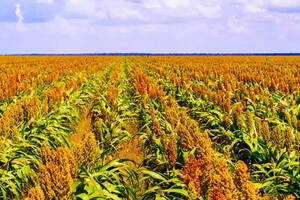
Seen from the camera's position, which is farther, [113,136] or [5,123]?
[113,136]

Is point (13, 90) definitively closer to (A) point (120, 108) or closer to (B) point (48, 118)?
(B) point (48, 118)

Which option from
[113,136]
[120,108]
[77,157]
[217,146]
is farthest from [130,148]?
[77,157]

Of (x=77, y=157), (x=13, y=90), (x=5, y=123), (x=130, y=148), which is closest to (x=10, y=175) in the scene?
Result: (x=5, y=123)

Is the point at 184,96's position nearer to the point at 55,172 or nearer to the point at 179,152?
Answer: the point at 179,152

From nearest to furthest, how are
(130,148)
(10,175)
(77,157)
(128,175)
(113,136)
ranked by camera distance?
(77,157), (10,175), (128,175), (113,136), (130,148)

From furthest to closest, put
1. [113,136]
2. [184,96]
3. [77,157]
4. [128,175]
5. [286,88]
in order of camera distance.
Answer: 1. [184,96]
2. [286,88]
3. [113,136]
4. [128,175]
5. [77,157]

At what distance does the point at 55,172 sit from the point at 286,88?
22.6ft

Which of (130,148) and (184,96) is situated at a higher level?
(184,96)

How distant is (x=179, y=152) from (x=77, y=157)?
1752 millimetres

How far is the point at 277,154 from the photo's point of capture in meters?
3.78

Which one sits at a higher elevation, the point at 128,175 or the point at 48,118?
the point at 48,118

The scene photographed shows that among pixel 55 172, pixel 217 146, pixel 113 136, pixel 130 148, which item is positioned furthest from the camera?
pixel 130 148

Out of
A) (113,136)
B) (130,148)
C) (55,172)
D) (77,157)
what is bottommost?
(130,148)

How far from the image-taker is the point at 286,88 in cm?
Result: 729
